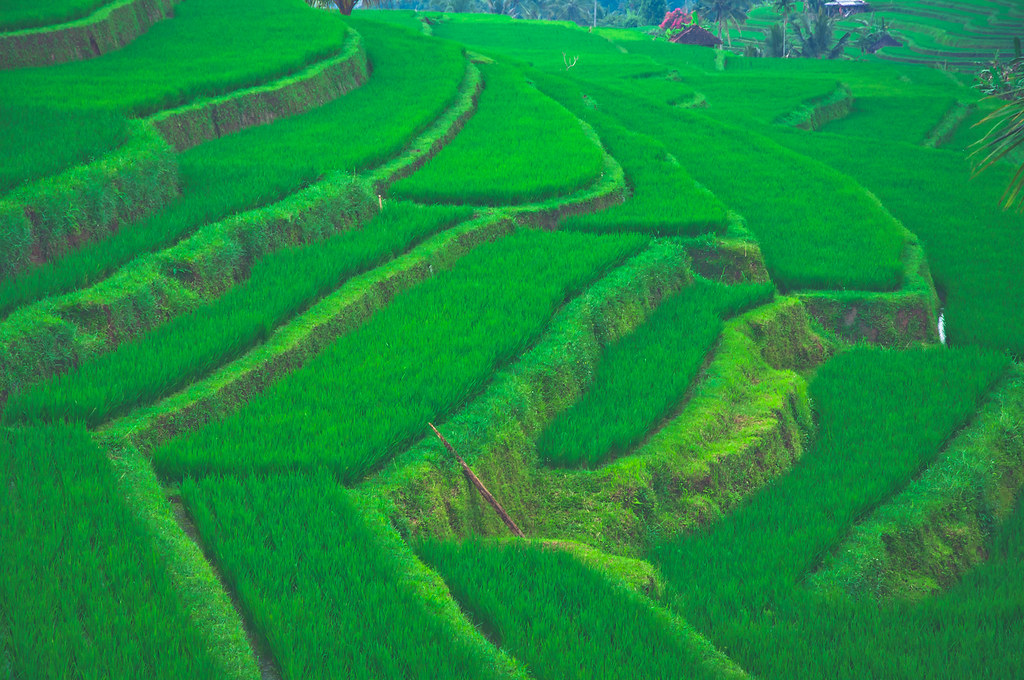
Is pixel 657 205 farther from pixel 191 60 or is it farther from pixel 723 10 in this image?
pixel 723 10

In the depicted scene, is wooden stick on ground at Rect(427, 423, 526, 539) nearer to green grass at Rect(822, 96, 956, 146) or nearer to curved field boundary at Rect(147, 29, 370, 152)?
curved field boundary at Rect(147, 29, 370, 152)

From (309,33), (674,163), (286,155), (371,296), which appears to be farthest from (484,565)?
(309,33)

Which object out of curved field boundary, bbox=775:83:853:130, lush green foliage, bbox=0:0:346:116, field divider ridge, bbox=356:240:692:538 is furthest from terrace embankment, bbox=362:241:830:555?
curved field boundary, bbox=775:83:853:130

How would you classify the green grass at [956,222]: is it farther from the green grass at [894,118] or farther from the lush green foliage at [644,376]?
the green grass at [894,118]

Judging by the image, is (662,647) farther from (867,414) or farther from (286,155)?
(286,155)

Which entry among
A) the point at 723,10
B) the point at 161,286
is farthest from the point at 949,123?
the point at 723,10

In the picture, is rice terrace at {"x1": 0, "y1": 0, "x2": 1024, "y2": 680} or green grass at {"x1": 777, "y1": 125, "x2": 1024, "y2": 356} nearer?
rice terrace at {"x1": 0, "y1": 0, "x2": 1024, "y2": 680}

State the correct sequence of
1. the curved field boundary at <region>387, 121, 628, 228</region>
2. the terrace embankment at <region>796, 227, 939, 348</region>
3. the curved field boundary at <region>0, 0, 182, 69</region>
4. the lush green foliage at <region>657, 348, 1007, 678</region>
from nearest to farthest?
1. the lush green foliage at <region>657, 348, 1007, 678</region>
2. the terrace embankment at <region>796, 227, 939, 348</region>
3. the curved field boundary at <region>387, 121, 628, 228</region>
4. the curved field boundary at <region>0, 0, 182, 69</region>

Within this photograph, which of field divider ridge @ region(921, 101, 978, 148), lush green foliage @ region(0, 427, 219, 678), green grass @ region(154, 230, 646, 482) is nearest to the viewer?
lush green foliage @ region(0, 427, 219, 678)
